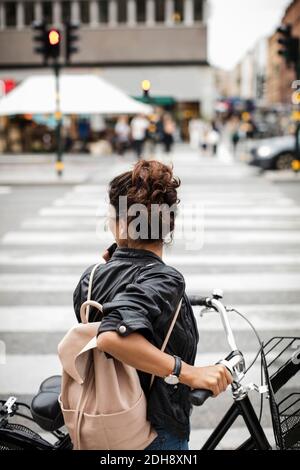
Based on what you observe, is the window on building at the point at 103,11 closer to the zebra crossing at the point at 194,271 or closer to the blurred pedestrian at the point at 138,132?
the blurred pedestrian at the point at 138,132

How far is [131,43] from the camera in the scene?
40.5m

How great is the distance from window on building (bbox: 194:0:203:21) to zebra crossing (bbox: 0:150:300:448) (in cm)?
2551

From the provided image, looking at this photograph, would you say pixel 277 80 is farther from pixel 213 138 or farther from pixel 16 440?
pixel 16 440

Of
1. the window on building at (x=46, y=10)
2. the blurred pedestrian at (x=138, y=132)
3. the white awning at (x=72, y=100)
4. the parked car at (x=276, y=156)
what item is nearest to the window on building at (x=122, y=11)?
the window on building at (x=46, y=10)

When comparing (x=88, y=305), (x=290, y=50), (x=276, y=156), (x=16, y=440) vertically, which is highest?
(x=290, y=50)

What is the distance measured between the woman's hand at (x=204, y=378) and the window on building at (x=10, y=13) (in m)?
37.1

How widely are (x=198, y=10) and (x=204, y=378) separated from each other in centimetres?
3795

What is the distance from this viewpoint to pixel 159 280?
1834 mm

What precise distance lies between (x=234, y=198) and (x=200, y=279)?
23.9ft

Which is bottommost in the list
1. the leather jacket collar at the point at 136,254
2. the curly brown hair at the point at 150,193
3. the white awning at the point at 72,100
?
the leather jacket collar at the point at 136,254

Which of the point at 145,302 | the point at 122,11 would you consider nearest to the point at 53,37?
the point at 145,302

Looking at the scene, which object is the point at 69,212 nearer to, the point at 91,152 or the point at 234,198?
the point at 234,198

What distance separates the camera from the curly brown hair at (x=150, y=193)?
1.89 metres
